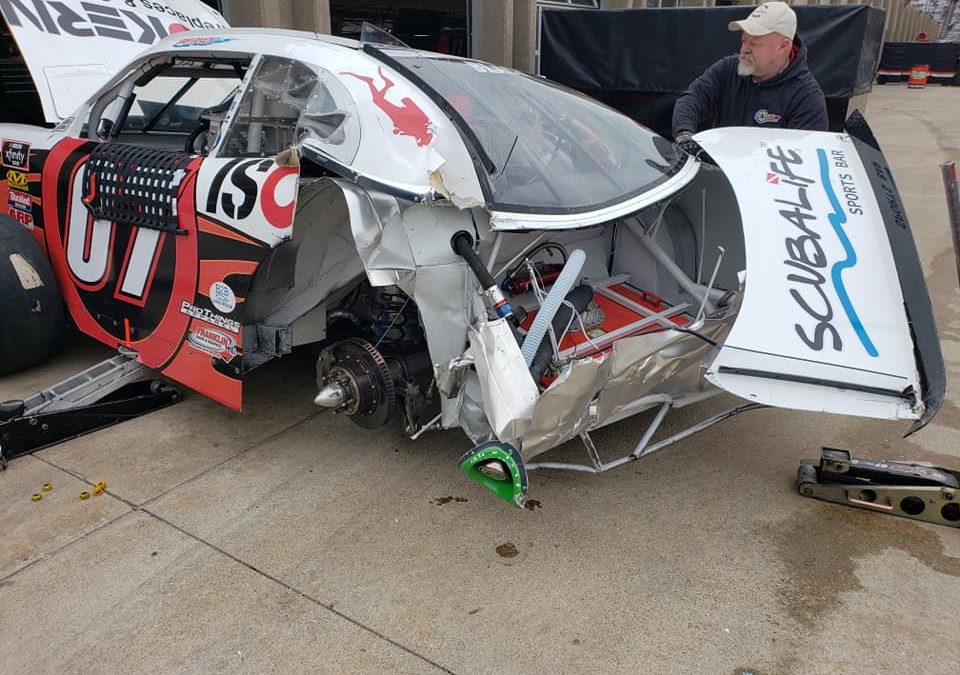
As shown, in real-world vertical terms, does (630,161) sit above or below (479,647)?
Answer: above

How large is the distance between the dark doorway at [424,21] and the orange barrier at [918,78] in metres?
27.5

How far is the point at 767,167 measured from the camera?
3.23m

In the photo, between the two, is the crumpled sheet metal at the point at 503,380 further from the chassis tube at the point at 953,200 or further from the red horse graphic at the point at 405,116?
the chassis tube at the point at 953,200

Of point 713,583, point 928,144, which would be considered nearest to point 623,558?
point 713,583

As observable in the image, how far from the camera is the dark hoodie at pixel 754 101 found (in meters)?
4.20

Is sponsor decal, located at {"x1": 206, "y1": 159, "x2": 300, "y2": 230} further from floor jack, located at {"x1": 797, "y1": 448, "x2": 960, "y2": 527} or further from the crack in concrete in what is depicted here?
floor jack, located at {"x1": 797, "y1": 448, "x2": 960, "y2": 527}

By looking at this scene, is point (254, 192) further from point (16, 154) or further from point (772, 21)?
point (772, 21)

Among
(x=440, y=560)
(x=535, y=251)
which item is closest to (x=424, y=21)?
(x=535, y=251)

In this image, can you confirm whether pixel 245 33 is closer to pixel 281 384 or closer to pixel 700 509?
pixel 281 384

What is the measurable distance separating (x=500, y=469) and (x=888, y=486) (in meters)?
1.65

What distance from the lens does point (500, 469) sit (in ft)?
8.47

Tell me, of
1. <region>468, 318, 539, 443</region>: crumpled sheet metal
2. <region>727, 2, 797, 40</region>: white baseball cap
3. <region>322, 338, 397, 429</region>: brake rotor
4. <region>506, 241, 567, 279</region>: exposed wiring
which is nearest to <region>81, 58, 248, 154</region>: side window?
<region>322, 338, 397, 429</region>: brake rotor

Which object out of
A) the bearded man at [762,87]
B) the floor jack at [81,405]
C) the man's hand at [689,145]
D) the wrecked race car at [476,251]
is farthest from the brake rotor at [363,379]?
the bearded man at [762,87]

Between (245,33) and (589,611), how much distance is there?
2932mm
